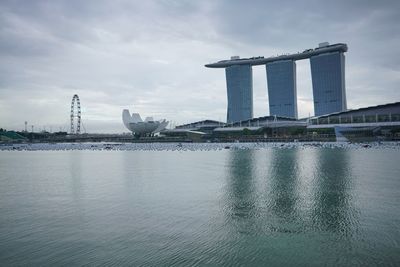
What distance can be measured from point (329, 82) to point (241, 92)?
1822 inches

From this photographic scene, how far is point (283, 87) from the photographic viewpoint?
171625 millimetres

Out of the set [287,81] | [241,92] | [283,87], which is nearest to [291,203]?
[287,81]

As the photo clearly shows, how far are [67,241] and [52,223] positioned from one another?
8.56ft

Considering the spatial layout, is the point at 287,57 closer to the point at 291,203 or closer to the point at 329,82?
the point at 329,82

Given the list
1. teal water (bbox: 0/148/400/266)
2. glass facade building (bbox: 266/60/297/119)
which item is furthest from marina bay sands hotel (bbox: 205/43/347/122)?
teal water (bbox: 0/148/400/266)

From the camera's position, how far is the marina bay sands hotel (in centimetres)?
15389

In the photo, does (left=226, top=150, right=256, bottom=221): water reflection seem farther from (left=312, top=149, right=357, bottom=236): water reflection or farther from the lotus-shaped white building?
the lotus-shaped white building

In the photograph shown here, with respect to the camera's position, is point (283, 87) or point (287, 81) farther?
point (283, 87)

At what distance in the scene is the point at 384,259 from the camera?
8.64 meters

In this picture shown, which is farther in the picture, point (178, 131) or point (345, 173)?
point (178, 131)

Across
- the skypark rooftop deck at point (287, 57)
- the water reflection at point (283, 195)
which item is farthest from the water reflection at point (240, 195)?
the skypark rooftop deck at point (287, 57)

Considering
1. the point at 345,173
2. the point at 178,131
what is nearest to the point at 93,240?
the point at 345,173

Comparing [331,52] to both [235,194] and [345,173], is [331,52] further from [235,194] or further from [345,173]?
[235,194]

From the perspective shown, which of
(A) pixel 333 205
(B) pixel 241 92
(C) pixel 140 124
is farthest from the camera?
(B) pixel 241 92
